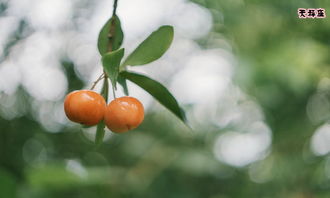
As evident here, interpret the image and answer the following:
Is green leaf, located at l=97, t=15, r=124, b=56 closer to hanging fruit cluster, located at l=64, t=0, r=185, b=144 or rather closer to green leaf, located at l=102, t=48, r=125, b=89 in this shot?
hanging fruit cluster, located at l=64, t=0, r=185, b=144

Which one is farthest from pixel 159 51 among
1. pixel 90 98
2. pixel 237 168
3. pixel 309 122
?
pixel 237 168

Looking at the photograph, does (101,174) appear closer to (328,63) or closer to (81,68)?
(81,68)

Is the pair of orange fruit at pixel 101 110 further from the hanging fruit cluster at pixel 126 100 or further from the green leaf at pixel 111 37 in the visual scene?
the green leaf at pixel 111 37

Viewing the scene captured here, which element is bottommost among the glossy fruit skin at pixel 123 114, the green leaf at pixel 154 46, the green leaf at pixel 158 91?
the glossy fruit skin at pixel 123 114

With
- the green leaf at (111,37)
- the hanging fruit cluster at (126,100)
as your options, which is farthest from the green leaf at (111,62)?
the green leaf at (111,37)

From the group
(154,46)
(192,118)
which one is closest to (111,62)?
(154,46)

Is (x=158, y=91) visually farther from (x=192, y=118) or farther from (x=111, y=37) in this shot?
(x=192, y=118)
